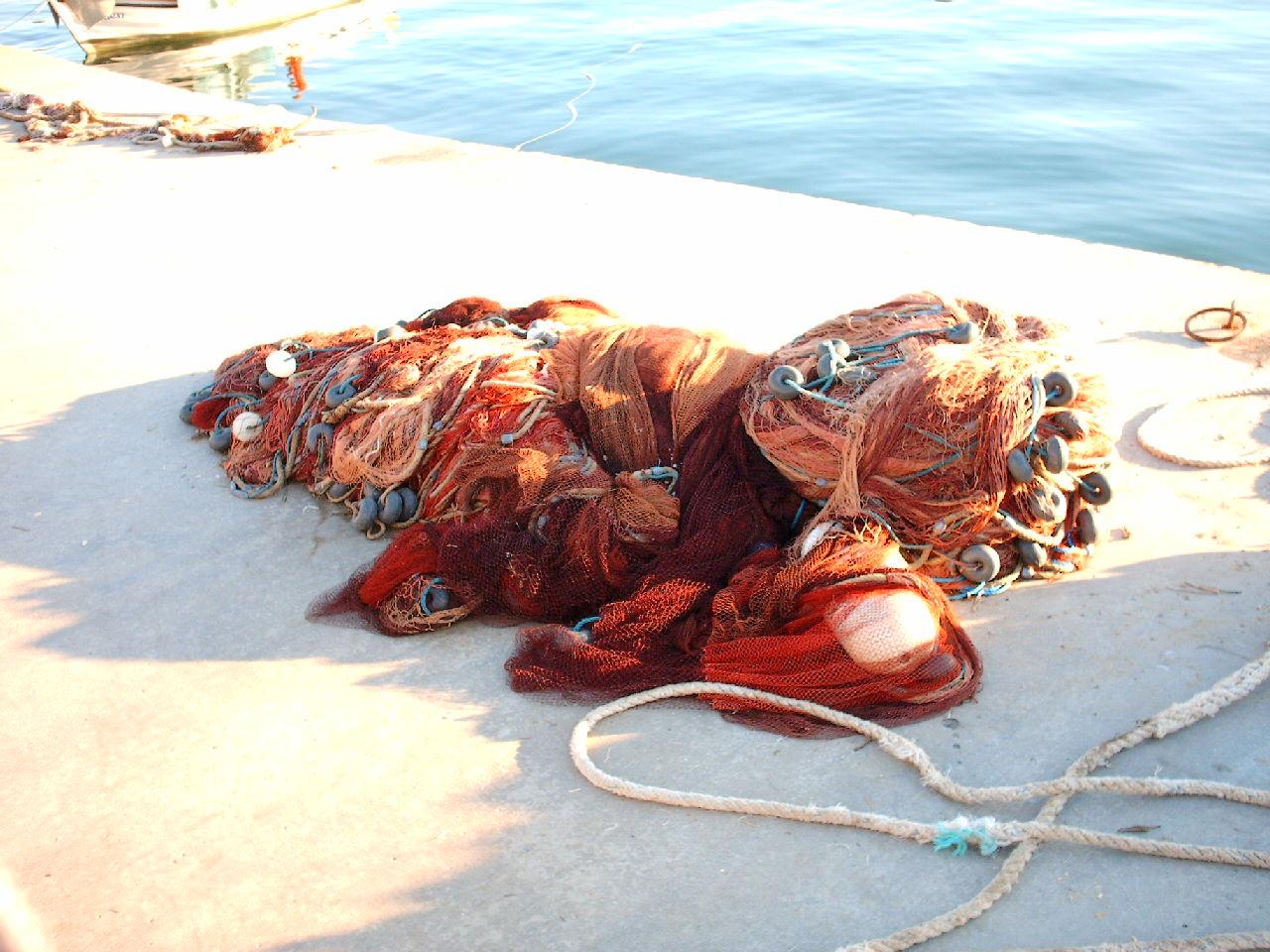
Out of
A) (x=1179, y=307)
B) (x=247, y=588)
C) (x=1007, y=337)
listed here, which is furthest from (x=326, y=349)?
(x=1179, y=307)

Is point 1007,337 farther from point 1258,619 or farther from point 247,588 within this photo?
point 247,588

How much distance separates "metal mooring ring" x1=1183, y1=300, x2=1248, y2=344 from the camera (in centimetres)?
447

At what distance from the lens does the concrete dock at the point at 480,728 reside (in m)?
2.27

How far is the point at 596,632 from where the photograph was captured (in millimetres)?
2910

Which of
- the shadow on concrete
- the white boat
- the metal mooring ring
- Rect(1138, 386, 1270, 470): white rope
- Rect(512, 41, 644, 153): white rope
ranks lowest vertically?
the shadow on concrete

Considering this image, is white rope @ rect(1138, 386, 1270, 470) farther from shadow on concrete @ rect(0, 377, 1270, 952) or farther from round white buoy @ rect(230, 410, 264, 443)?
round white buoy @ rect(230, 410, 264, 443)

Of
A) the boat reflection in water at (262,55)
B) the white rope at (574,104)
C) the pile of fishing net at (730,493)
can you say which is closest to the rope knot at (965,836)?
the pile of fishing net at (730,493)

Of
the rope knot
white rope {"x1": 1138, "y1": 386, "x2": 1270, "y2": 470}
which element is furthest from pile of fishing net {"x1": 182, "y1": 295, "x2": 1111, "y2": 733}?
white rope {"x1": 1138, "y1": 386, "x2": 1270, "y2": 470}

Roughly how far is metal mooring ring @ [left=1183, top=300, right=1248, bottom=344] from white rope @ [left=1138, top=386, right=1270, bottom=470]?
492mm

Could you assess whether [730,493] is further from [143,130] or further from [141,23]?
[141,23]

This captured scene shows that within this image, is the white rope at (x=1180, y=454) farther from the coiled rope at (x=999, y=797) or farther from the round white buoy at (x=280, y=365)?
the round white buoy at (x=280, y=365)

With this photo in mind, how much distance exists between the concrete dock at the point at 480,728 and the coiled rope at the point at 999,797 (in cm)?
3

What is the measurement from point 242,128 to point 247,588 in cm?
592

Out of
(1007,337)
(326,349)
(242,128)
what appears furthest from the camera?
(242,128)
